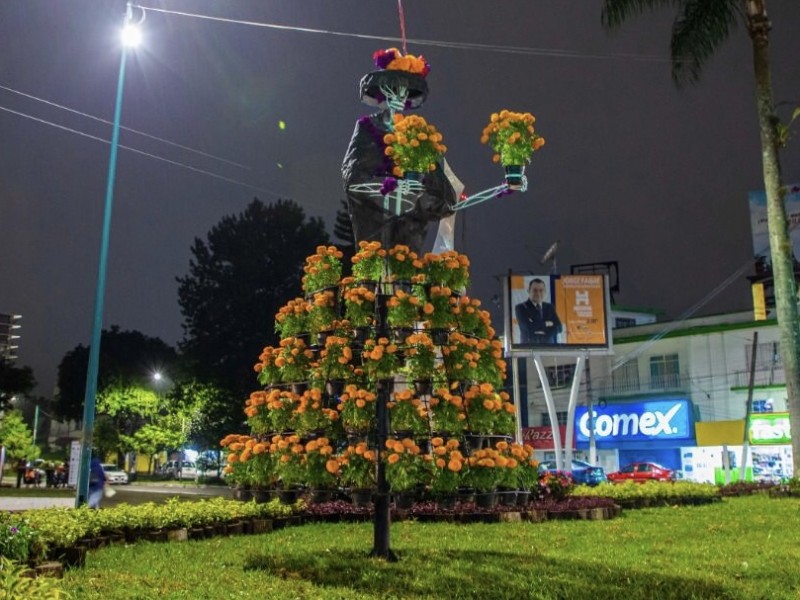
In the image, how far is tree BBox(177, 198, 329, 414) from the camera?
129 ft

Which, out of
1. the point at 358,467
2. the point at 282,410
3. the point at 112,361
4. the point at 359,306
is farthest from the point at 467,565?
the point at 112,361

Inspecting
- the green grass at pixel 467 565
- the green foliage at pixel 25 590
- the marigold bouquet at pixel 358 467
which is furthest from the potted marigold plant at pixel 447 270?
the green foliage at pixel 25 590

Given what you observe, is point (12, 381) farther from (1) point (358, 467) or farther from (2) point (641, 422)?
(1) point (358, 467)

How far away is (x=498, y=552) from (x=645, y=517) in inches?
231

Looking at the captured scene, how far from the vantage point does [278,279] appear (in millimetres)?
Result: 40344

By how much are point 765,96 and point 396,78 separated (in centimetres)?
1120

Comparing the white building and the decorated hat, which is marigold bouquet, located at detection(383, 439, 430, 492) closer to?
the decorated hat

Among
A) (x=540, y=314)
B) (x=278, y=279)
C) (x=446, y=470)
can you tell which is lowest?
(x=446, y=470)

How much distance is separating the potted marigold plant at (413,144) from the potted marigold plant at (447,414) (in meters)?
2.45

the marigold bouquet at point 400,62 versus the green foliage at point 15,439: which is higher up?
the marigold bouquet at point 400,62

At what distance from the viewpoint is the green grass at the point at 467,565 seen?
6270 millimetres

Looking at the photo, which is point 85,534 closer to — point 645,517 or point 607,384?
point 645,517

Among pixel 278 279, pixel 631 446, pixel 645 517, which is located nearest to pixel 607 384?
pixel 631 446

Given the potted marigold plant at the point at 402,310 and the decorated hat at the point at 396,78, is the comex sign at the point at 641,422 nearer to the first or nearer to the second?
the decorated hat at the point at 396,78
